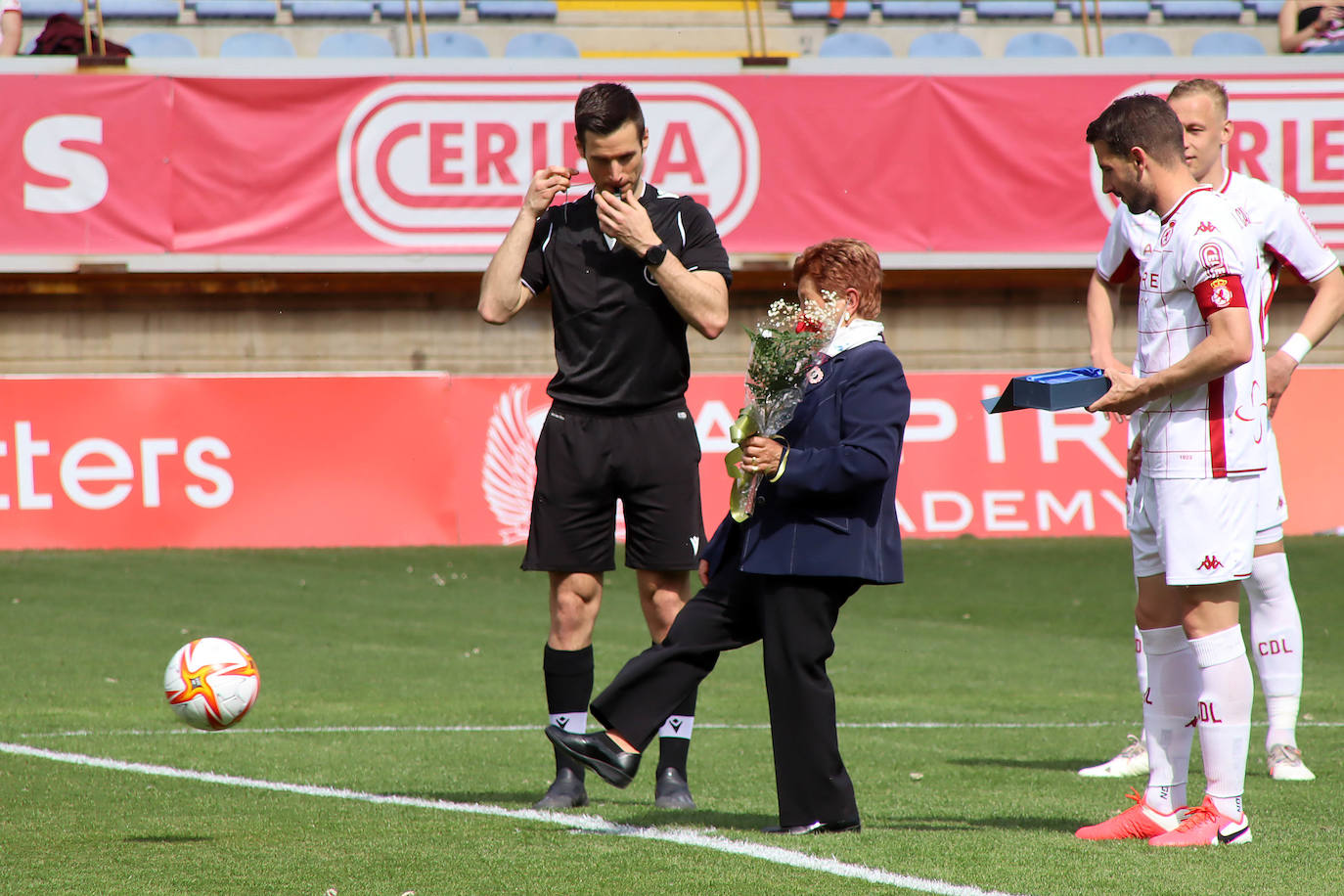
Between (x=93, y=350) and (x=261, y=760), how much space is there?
10.1 m

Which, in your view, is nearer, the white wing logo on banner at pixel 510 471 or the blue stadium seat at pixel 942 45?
the white wing logo on banner at pixel 510 471

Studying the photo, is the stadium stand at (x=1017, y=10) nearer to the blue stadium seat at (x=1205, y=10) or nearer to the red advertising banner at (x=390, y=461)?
the blue stadium seat at (x=1205, y=10)

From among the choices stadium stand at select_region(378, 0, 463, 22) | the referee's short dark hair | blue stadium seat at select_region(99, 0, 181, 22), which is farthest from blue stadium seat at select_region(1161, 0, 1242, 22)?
the referee's short dark hair

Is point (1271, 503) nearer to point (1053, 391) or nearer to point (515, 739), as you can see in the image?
point (1053, 391)

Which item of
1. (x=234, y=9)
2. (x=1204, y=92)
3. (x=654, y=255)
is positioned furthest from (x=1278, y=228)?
(x=234, y=9)

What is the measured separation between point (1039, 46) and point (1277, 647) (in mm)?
14396

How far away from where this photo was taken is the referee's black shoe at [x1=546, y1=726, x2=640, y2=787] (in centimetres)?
470

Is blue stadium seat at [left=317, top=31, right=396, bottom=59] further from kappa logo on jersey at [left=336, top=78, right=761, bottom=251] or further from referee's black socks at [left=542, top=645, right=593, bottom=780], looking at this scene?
referee's black socks at [left=542, top=645, right=593, bottom=780]

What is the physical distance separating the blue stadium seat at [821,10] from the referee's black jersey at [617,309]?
14.9m

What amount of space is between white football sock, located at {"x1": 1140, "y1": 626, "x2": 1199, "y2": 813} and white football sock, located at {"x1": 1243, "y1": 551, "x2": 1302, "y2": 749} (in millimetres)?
1367

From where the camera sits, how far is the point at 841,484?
4.63 metres

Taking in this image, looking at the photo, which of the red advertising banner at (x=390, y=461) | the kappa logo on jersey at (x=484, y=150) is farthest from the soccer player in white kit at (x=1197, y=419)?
the kappa logo on jersey at (x=484, y=150)

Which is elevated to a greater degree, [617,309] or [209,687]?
[617,309]

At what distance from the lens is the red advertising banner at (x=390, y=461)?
13477mm
